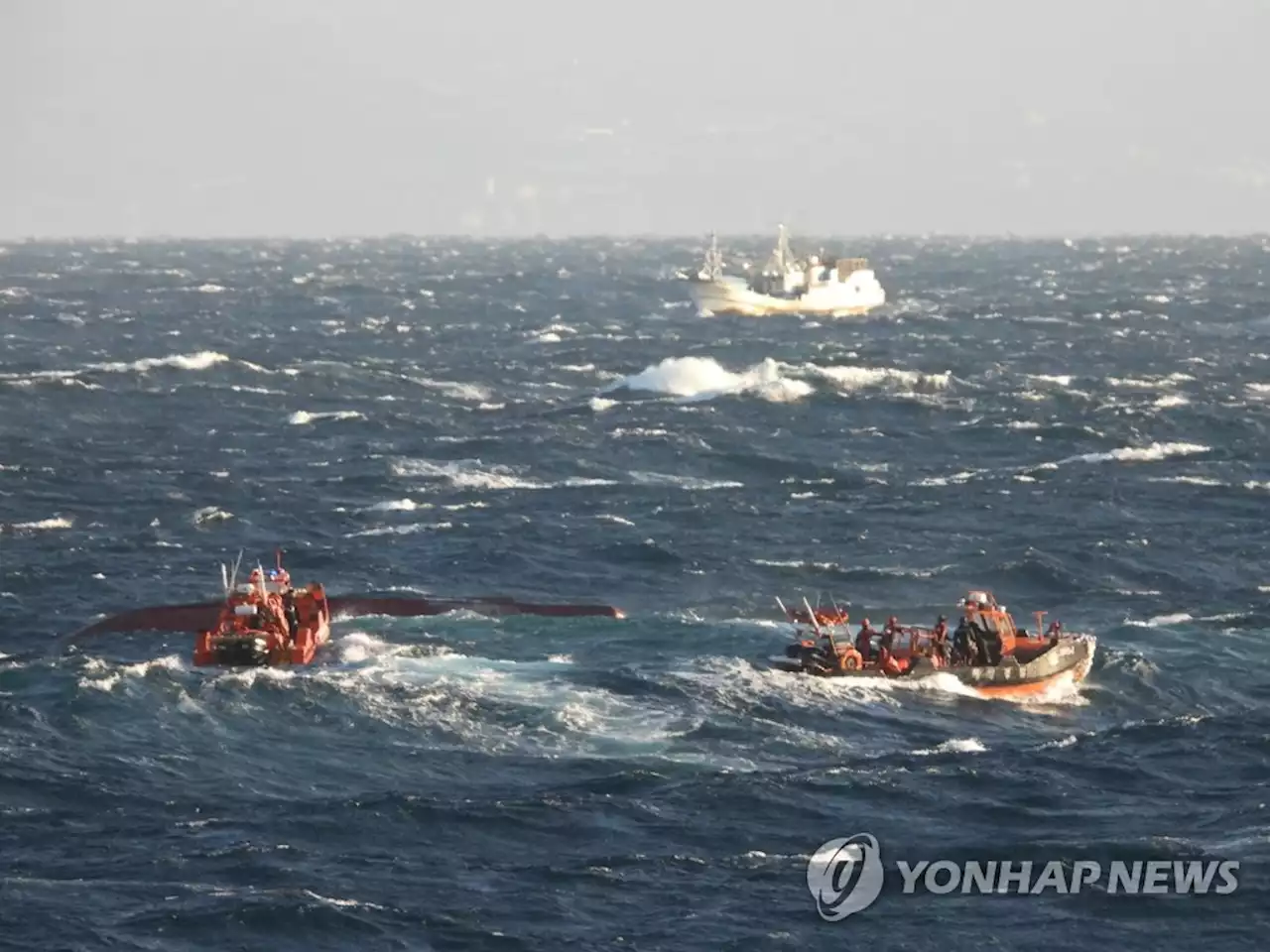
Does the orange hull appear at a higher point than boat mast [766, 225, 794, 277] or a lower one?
lower

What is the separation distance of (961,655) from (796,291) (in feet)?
425

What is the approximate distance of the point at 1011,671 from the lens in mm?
49312

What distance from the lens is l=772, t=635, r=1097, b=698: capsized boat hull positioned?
Answer: 162 ft

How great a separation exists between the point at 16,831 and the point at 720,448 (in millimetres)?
53376

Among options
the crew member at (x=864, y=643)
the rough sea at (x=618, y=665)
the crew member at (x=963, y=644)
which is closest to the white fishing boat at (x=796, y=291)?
the rough sea at (x=618, y=665)

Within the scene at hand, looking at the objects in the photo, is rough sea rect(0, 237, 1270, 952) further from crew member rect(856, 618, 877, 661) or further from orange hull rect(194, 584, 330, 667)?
crew member rect(856, 618, 877, 661)

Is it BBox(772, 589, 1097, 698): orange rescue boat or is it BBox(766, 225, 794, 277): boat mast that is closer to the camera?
BBox(772, 589, 1097, 698): orange rescue boat

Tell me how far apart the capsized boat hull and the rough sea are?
52 centimetres

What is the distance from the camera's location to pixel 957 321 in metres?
163

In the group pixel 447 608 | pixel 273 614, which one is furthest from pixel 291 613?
pixel 447 608

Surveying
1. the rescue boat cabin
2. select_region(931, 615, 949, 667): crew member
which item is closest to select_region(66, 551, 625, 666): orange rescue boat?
select_region(931, 615, 949, 667): crew member

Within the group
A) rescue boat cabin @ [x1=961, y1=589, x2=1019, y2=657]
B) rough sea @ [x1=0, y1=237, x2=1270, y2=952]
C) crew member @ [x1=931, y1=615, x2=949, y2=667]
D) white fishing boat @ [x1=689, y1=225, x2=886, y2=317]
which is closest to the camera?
rough sea @ [x1=0, y1=237, x2=1270, y2=952]

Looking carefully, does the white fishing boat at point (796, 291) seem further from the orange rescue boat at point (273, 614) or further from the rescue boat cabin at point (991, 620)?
the rescue boat cabin at point (991, 620)

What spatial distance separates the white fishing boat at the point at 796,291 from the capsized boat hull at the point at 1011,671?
12411cm
